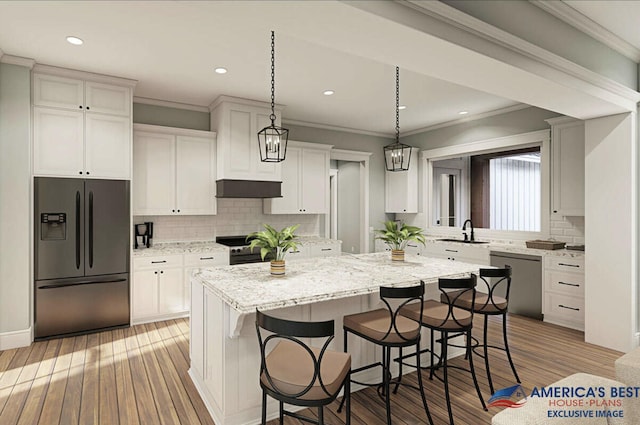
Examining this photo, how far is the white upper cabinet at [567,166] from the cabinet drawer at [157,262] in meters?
4.98

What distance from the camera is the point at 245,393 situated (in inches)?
92.5

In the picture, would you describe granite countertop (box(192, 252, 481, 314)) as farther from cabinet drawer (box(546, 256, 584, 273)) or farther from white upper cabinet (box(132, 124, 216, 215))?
white upper cabinet (box(132, 124, 216, 215))

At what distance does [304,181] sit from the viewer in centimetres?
595

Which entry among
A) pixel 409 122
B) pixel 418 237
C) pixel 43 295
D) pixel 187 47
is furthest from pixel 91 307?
pixel 409 122

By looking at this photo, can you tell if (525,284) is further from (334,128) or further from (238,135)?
(238,135)

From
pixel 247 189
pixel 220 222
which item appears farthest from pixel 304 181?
pixel 220 222

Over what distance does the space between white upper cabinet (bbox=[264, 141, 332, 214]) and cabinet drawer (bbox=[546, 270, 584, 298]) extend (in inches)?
133

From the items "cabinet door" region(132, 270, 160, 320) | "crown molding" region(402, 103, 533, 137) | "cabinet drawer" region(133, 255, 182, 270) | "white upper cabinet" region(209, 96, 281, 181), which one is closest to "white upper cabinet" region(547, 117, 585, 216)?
"crown molding" region(402, 103, 533, 137)

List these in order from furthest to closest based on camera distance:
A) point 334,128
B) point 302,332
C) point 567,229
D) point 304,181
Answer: point 334,128, point 304,181, point 567,229, point 302,332

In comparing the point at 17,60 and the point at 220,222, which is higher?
the point at 17,60

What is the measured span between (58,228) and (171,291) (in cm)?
143

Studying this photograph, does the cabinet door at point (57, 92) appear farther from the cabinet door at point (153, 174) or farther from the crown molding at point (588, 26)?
the crown molding at point (588, 26)

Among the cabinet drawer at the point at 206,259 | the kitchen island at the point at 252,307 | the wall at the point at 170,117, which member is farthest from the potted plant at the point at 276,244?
the wall at the point at 170,117

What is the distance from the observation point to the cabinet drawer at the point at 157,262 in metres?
4.35
